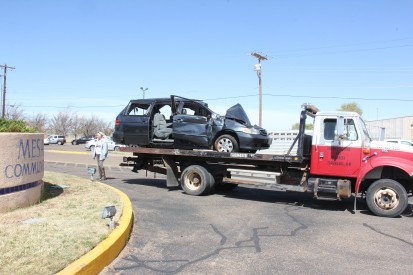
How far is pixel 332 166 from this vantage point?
923cm

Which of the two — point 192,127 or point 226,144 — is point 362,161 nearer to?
point 226,144

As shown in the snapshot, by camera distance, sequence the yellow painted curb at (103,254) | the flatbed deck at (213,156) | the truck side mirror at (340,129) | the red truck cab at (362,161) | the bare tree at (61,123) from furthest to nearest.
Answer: the bare tree at (61,123)
the flatbed deck at (213,156)
the truck side mirror at (340,129)
the red truck cab at (362,161)
the yellow painted curb at (103,254)

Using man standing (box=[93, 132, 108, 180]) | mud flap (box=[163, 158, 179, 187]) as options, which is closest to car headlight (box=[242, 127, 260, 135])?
mud flap (box=[163, 158, 179, 187])

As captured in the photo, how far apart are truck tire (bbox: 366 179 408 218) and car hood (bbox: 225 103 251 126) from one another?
3680mm

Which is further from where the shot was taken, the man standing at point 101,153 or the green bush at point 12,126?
the man standing at point 101,153

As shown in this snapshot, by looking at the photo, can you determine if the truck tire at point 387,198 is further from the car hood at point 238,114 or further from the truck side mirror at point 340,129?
the car hood at point 238,114

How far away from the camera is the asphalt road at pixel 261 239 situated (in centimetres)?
503

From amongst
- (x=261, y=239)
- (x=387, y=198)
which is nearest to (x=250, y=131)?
(x=387, y=198)

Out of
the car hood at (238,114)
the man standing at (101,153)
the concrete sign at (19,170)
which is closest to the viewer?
the concrete sign at (19,170)

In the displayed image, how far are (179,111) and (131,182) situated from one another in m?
3.89

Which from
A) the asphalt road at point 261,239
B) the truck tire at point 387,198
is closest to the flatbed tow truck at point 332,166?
the truck tire at point 387,198

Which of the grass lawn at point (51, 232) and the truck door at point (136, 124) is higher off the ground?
the truck door at point (136, 124)

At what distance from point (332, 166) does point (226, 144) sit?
9.35 feet

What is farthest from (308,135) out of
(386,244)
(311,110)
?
(386,244)
